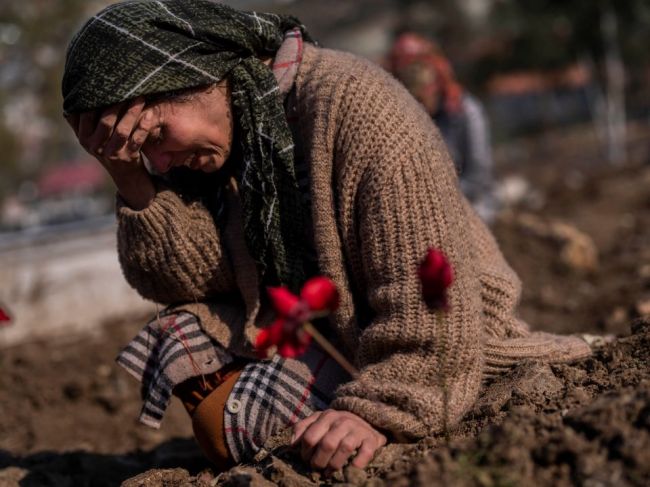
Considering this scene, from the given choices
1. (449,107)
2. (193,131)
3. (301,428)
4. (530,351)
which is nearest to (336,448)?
(301,428)

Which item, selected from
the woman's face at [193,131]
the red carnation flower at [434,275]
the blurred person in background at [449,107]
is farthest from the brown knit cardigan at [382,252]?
the blurred person in background at [449,107]

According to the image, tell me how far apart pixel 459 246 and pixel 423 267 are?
609 mm

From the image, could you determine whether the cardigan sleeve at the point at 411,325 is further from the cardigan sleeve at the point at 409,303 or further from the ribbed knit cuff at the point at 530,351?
the ribbed knit cuff at the point at 530,351

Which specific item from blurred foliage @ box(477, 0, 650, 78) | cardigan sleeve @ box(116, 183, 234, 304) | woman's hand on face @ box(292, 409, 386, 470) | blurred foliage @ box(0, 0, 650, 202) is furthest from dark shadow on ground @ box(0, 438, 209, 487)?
blurred foliage @ box(477, 0, 650, 78)

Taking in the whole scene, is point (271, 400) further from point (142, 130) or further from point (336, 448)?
point (142, 130)

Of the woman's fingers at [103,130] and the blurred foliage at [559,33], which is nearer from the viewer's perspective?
the woman's fingers at [103,130]

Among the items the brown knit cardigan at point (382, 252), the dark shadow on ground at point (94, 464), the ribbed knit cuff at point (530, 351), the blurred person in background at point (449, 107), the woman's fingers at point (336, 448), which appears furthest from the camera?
the blurred person in background at point (449, 107)

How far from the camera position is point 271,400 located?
258 centimetres

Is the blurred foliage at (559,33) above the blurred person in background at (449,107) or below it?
below

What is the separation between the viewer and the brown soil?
183 cm

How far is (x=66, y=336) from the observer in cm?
669

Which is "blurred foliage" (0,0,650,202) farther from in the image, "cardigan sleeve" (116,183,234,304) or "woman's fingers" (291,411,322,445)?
"woman's fingers" (291,411,322,445)

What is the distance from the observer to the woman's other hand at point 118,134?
2354mm

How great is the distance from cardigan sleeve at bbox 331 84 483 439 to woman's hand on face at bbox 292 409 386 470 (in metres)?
0.03
